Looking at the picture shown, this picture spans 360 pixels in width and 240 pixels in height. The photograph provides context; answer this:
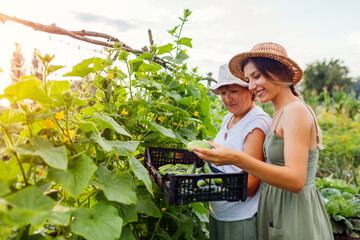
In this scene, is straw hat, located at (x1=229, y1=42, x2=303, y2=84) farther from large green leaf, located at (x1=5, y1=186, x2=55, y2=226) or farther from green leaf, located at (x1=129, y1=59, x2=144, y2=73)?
large green leaf, located at (x1=5, y1=186, x2=55, y2=226)

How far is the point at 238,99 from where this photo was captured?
1931mm

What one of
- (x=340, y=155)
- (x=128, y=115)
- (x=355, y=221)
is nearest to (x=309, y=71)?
(x=340, y=155)

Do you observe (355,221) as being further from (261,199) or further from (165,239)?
(165,239)

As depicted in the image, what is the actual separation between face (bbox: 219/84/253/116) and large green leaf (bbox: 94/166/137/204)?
1107 millimetres

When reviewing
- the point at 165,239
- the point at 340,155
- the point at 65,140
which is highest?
the point at 65,140

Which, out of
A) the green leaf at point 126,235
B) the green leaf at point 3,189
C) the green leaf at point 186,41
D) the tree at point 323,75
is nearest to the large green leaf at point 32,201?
the green leaf at point 3,189

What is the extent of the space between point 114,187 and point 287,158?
84cm

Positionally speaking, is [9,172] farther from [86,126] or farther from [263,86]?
[263,86]

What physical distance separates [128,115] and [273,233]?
1.03 metres

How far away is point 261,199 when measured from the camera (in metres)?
1.78

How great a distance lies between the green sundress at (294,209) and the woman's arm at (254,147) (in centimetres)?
5

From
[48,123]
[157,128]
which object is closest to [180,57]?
[157,128]

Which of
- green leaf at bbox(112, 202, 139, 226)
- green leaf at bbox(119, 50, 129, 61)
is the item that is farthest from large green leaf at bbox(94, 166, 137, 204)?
green leaf at bbox(119, 50, 129, 61)

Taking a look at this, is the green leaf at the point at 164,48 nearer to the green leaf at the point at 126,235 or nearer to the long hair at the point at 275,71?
the long hair at the point at 275,71
